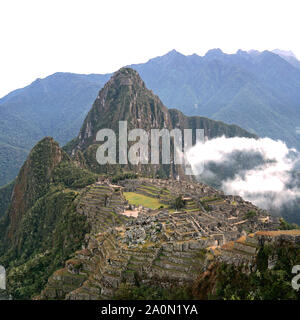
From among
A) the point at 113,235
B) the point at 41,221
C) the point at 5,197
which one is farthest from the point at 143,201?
the point at 5,197

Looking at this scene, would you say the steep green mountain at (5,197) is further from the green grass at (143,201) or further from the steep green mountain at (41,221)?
the green grass at (143,201)

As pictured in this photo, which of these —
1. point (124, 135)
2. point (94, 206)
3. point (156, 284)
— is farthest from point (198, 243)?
point (124, 135)

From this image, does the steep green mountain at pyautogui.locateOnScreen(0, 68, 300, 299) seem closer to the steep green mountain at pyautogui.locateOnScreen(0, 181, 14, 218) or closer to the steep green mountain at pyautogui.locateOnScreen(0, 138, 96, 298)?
the steep green mountain at pyautogui.locateOnScreen(0, 138, 96, 298)

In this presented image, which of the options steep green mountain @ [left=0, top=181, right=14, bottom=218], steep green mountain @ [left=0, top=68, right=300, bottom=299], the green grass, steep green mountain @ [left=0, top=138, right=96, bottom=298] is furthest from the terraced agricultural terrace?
steep green mountain @ [left=0, top=181, right=14, bottom=218]

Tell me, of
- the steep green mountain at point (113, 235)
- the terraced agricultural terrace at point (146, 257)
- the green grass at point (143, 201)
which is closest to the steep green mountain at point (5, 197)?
the steep green mountain at point (113, 235)

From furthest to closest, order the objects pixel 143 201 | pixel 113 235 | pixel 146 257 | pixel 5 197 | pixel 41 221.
→ pixel 5 197 < pixel 41 221 < pixel 143 201 < pixel 113 235 < pixel 146 257

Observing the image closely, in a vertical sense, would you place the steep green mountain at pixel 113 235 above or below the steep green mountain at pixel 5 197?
below

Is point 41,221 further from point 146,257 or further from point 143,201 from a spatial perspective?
point 146,257

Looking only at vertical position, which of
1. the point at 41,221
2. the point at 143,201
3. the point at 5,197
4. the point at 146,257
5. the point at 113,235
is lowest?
the point at 146,257
